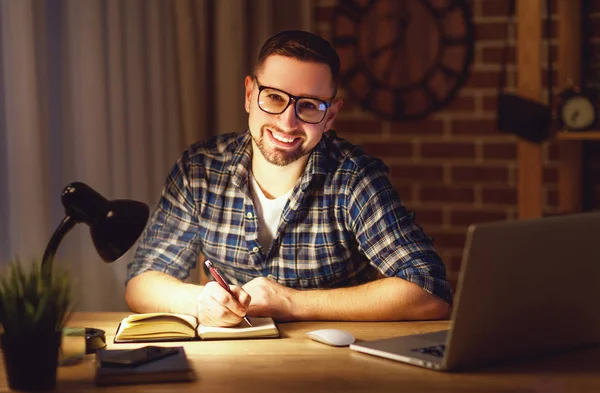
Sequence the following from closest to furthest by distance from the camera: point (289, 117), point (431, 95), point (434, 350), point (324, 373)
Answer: point (324, 373), point (434, 350), point (289, 117), point (431, 95)

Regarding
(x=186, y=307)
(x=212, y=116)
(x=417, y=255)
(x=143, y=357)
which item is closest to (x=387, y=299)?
(x=417, y=255)

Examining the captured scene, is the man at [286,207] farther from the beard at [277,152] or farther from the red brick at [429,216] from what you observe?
the red brick at [429,216]

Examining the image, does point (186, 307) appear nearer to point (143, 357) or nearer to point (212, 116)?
point (143, 357)

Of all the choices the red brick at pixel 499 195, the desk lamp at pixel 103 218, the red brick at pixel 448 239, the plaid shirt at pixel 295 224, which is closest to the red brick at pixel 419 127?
the red brick at pixel 499 195

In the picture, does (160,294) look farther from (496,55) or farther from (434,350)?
(496,55)

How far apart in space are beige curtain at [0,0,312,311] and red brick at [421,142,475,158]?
0.66 metres

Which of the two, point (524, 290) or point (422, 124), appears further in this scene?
point (422, 124)

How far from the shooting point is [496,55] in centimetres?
330

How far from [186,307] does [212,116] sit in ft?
4.66

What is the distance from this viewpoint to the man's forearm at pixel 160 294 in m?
1.89

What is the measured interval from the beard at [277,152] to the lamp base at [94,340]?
700 mm

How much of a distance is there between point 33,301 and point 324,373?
1.55 ft

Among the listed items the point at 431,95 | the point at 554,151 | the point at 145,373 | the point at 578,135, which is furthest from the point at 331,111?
the point at 554,151

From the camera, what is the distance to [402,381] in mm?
1401
